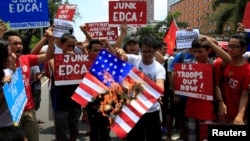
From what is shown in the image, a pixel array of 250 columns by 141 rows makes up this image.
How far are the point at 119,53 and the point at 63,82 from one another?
3.10 feet

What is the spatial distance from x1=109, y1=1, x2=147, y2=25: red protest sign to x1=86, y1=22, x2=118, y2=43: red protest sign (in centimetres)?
136

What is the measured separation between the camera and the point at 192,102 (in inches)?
185

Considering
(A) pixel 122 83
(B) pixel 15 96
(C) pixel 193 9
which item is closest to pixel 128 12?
(A) pixel 122 83

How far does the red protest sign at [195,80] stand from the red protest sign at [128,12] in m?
2.87

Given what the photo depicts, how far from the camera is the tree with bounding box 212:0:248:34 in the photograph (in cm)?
3228

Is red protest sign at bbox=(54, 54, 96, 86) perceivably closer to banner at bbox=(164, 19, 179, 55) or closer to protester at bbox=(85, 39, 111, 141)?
protester at bbox=(85, 39, 111, 141)

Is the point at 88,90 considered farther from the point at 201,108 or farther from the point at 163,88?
the point at 201,108

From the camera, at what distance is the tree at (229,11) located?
3228 cm

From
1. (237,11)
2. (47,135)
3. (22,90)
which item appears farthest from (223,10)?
(22,90)

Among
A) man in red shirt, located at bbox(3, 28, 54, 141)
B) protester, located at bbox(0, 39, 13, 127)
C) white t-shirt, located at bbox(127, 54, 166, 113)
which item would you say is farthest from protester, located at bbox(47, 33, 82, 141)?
protester, located at bbox(0, 39, 13, 127)

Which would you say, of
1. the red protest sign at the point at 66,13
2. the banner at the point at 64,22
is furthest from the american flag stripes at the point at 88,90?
the red protest sign at the point at 66,13

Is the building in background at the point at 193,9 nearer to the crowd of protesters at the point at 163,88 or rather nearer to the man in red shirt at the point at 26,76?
the crowd of protesters at the point at 163,88

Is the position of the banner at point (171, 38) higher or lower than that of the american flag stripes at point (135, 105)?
higher

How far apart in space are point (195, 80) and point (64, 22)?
2.86m
